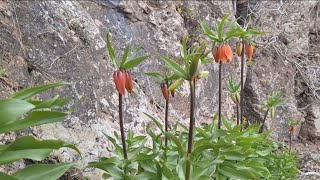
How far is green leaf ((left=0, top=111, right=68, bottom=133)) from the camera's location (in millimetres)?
1231

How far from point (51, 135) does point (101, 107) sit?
497 mm

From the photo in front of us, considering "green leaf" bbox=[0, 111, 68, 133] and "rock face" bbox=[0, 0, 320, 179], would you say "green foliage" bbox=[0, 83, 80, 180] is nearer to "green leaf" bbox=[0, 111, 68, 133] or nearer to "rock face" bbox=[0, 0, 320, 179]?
"green leaf" bbox=[0, 111, 68, 133]

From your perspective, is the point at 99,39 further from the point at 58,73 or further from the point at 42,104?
the point at 42,104

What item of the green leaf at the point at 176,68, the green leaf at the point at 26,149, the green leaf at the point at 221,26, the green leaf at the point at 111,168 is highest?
the green leaf at the point at 221,26

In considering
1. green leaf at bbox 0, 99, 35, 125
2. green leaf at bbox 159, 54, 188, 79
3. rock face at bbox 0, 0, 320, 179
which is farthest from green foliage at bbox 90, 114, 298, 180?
green leaf at bbox 0, 99, 35, 125

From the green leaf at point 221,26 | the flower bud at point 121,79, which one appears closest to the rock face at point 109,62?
the flower bud at point 121,79

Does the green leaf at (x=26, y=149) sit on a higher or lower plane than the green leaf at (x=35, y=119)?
lower

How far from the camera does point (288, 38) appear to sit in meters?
6.33

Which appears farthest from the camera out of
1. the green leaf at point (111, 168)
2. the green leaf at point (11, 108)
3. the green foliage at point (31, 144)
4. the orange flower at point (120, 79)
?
the green leaf at point (111, 168)

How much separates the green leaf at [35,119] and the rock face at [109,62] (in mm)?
633

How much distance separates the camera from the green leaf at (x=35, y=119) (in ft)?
4.04

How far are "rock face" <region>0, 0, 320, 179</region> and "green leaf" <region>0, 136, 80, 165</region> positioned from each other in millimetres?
673

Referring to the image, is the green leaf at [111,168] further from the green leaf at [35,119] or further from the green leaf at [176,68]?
the green leaf at [35,119]

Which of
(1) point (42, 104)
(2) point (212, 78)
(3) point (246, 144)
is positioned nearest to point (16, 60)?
(3) point (246, 144)
